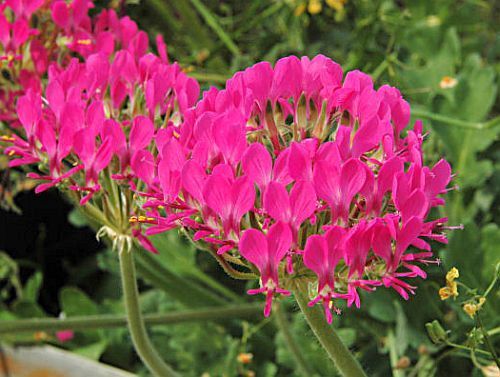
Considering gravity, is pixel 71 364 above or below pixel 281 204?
below

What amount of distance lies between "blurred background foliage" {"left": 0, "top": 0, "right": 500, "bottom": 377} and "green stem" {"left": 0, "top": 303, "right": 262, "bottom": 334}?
0.15 ft

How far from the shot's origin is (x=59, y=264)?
1272 millimetres

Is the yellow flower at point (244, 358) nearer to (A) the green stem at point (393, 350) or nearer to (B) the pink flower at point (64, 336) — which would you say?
(A) the green stem at point (393, 350)

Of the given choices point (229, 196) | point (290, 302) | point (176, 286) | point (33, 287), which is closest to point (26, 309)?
point (33, 287)

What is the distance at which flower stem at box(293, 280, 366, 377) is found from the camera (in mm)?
477

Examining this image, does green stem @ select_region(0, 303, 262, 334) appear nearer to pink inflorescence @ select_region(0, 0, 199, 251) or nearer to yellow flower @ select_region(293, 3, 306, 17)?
pink inflorescence @ select_region(0, 0, 199, 251)

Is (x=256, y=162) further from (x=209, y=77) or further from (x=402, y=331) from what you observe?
(x=209, y=77)

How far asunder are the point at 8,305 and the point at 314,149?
90 centimetres

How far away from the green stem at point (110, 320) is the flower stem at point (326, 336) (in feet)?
1.08

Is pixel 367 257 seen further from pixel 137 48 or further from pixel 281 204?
pixel 137 48

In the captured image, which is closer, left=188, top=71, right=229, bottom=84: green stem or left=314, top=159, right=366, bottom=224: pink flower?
left=314, top=159, right=366, bottom=224: pink flower

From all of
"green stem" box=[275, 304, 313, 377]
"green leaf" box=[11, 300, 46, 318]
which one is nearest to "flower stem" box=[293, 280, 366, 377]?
"green stem" box=[275, 304, 313, 377]

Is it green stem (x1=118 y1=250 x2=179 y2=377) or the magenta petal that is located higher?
the magenta petal

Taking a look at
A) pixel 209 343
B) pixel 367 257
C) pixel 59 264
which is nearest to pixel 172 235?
pixel 209 343
